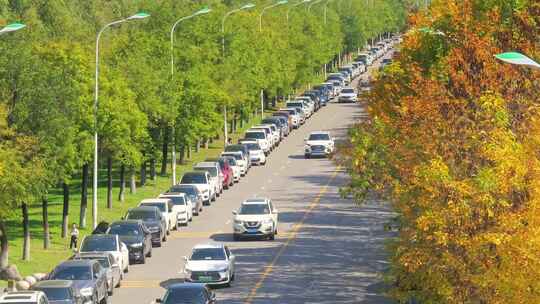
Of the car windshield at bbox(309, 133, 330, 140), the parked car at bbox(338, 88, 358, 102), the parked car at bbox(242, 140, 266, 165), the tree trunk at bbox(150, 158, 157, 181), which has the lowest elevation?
the tree trunk at bbox(150, 158, 157, 181)

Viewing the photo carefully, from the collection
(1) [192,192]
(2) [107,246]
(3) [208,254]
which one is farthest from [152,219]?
(3) [208,254]

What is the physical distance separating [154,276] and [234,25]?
2315 inches

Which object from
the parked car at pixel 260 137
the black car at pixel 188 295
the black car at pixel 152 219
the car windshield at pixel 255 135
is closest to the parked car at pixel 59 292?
the black car at pixel 188 295

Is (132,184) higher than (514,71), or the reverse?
(514,71)

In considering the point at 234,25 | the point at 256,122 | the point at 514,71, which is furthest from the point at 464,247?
the point at 256,122

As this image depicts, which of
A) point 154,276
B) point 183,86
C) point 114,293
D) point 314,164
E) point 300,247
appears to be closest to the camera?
point 114,293

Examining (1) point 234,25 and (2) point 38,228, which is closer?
(2) point 38,228

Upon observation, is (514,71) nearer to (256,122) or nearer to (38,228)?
(38,228)

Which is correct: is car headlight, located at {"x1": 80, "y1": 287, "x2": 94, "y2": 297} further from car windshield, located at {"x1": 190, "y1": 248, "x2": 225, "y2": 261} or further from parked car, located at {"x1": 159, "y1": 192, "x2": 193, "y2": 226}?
parked car, located at {"x1": 159, "y1": 192, "x2": 193, "y2": 226}

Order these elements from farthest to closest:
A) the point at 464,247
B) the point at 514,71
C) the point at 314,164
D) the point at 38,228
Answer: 1. the point at 314,164
2. the point at 38,228
3. the point at 514,71
4. the point at 464,247

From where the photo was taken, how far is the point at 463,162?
3906cm

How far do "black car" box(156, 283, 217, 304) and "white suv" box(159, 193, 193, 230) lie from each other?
25756 mm

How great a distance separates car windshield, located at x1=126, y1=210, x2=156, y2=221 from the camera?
6587 centimetres

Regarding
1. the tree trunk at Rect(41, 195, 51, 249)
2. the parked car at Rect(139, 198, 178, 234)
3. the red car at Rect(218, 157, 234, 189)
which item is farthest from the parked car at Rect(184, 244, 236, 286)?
the red car at Rect(218, 157, 234, 189)
